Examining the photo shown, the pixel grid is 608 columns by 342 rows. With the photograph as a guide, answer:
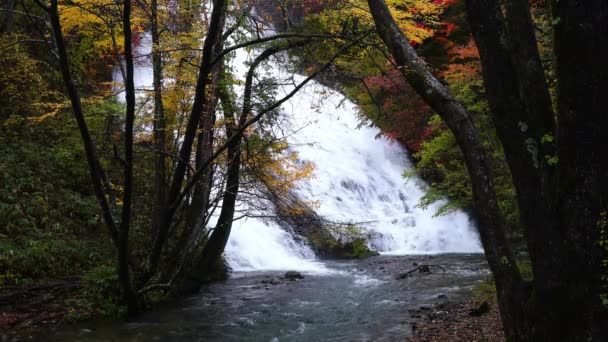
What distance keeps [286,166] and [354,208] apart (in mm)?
7590

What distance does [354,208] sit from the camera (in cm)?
1739

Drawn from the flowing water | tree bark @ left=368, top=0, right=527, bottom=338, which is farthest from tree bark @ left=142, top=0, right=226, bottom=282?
tree bark @ left=368, top=0, right=527, bottom=338

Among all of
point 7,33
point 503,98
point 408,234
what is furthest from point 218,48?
point 408,234

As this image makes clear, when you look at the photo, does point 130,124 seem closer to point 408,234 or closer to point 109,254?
point 109,254

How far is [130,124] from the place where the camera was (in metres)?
4.92

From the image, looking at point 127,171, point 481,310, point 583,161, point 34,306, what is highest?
point 127,171

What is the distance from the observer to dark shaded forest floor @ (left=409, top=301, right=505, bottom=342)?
5613mm

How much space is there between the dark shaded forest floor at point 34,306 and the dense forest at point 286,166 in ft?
0.12

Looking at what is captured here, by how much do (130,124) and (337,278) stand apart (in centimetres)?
737

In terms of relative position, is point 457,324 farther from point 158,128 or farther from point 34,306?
point 34,306

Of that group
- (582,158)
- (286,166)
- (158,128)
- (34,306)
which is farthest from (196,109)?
(286,166)

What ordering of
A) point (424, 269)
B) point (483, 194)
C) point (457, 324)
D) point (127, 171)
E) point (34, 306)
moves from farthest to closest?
point (424, 269), point (34, 306), point (457, 324), point (127, 171), point (483, 194)

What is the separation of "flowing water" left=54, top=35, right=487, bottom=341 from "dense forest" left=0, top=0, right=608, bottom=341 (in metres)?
0.11

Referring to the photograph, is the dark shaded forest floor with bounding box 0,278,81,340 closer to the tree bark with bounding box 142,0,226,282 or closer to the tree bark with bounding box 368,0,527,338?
the tree bark with bounding box 142,0,226,282
